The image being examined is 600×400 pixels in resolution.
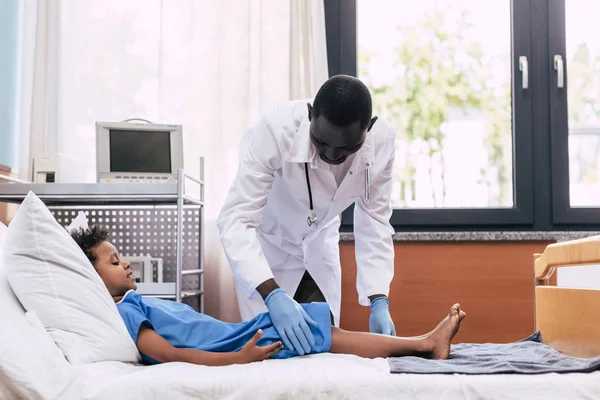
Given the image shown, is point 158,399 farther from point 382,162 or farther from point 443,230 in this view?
point 443,230

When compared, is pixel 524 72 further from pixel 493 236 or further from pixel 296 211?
pixel 296 211

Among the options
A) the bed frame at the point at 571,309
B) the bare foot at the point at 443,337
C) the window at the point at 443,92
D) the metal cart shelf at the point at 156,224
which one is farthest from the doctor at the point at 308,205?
the window at the point at 443,92

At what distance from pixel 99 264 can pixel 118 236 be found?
0.98 m

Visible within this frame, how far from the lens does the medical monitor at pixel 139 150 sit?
2492mm

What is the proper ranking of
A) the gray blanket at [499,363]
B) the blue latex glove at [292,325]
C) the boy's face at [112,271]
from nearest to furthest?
1. the gray blanket at [499,363]
2. the blue latex glove at [292,325]
3. the boy's face at [112,271]

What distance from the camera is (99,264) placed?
1.74 meters

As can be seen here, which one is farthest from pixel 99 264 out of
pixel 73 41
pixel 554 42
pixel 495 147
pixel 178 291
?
pixel 554 42

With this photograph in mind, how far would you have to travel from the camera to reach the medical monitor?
249cm

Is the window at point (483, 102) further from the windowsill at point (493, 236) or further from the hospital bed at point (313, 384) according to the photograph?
the hospital bed at point (313, 384)

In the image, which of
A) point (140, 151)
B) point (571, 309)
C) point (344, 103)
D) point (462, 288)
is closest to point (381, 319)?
point (571, 309)

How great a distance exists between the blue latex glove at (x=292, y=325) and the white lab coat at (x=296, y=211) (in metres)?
0.12

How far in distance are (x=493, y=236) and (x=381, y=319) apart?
1060mm

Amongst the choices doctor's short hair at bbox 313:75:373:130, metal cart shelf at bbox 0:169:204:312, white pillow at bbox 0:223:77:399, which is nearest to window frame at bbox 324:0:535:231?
metal cart shelf at bbox 0:169:204:312

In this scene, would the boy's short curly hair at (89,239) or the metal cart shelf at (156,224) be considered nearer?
the boy's short curly hair at (89,239)
